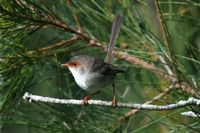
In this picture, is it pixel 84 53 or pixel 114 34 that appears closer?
pixel 114 34

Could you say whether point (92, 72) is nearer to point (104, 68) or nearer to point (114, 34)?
point (104, 68)

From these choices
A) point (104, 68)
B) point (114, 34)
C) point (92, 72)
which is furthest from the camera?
point (92, 72)

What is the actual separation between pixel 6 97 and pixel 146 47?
70 centimetres

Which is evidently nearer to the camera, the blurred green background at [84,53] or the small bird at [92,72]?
the blurred green background at [84,53]

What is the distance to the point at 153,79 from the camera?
277cm

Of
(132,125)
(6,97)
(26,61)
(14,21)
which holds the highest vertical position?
(14,21)

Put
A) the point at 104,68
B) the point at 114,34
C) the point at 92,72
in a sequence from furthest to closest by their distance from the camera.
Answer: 1. the point at 92,72
2. the point at 104,68
3. the point at 114,34

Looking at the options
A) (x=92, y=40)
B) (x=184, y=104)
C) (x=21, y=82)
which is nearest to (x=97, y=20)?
(x=92, y=40)

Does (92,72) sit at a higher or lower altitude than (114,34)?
lower

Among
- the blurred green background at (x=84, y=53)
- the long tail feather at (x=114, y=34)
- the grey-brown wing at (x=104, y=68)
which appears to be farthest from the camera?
the grey-brown wing at (x=104, y=68)

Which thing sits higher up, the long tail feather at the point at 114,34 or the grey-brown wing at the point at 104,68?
the long tail feather at the point at 114,34

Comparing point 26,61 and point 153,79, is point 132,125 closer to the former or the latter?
point 153,79

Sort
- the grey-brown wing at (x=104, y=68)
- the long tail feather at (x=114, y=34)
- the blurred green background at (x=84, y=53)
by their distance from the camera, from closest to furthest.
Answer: the blurred green background at (x=84, y=53)
the long tail feather at (x=114, y=34)
the grey-brown wing at (x=104, y=68)

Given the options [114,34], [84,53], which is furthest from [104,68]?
[114,34]
